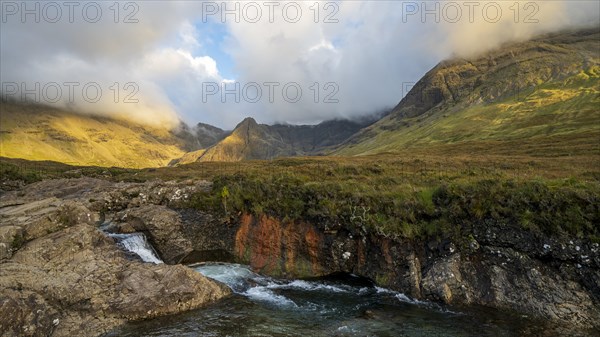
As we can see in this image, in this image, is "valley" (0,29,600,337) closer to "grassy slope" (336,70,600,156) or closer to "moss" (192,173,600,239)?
"moss" (192,173,600,239)

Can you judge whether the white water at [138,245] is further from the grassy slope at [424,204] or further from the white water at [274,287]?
the grassy slope at [424,204]

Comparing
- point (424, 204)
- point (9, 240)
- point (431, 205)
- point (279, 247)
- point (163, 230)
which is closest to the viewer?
point (9, 240)

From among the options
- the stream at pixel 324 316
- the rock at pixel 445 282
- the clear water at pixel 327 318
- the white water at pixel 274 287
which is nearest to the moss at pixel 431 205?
the rock at pixel 445 282

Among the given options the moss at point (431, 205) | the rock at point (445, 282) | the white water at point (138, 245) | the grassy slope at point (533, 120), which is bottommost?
the rock at point (445, 282)

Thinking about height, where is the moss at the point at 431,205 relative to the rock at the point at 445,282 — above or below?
above

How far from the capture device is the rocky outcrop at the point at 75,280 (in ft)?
50.6

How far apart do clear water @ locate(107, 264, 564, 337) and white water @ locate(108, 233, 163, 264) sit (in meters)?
7.10

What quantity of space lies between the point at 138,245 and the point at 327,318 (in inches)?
581

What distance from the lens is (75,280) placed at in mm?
17812

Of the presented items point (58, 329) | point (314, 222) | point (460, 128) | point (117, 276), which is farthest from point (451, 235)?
point (460, 128)

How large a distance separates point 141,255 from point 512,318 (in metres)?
21.8

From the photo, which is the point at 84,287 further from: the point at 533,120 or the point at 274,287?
the point at 533,120

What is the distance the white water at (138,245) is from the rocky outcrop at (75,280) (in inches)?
32.3

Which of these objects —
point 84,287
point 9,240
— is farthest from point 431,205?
point 9,240
